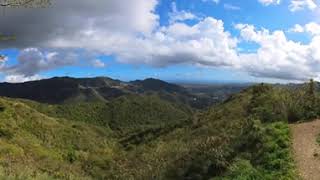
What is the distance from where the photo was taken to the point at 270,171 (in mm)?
12578

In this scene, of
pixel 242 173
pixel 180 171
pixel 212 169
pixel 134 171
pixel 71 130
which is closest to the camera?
pixel 242 173

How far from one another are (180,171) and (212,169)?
1.60 metres

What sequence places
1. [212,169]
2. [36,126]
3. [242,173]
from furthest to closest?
[36,126]
[212,169]
[242,173]

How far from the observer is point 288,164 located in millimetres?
12766

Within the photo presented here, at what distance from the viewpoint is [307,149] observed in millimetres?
14062

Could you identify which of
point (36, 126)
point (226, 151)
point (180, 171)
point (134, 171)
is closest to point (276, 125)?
point (226, 151)

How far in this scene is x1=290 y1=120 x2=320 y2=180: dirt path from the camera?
12.4 m

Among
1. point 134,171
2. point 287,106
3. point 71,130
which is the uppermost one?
point 287,106

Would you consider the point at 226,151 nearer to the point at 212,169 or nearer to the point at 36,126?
the point at 212,169

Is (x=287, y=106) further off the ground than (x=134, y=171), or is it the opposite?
(x=287, y=106)

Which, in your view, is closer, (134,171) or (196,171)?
(196,171)

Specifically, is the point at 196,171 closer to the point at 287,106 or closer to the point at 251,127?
the point at 251,127

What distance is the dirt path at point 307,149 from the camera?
1239cm

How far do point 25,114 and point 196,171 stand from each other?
354 ft
